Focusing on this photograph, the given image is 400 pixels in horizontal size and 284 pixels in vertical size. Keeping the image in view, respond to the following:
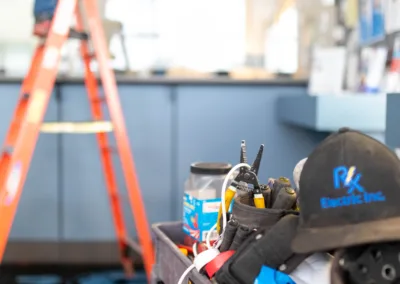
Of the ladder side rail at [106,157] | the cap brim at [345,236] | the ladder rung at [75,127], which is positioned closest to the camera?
the cap brim at [345,236]

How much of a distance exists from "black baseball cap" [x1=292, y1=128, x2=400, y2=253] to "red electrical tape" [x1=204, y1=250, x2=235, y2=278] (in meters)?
0.13

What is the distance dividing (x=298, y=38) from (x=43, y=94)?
1422 mm

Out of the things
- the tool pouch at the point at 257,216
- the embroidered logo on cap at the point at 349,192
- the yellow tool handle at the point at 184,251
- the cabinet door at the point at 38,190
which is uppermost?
the embroidered logo on cap at the point at 349,192

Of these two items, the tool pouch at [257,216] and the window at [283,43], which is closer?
the tool pouch at [257,216]

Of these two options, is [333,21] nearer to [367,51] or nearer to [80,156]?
[367,51]

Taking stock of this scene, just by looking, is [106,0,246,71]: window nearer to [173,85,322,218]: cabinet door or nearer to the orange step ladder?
[173,85,322,218]: cabinet door

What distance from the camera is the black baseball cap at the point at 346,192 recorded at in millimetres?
532

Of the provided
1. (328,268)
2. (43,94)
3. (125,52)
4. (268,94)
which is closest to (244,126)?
(268,94)

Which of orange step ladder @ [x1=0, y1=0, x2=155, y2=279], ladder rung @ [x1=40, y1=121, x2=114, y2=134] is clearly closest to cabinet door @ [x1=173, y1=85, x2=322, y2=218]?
orange step ladder @ [x1=0, y1=0, x2=155, y2=279]

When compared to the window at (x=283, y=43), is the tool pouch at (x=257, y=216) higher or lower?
lower

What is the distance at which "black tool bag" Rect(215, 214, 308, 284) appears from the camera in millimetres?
574

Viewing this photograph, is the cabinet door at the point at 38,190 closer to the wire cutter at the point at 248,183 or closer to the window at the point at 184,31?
the window at the point at 184,31

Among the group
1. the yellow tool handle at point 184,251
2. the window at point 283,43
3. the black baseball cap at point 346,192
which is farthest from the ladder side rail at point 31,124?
the window at point 283,43

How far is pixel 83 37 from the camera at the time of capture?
5.84 feet
